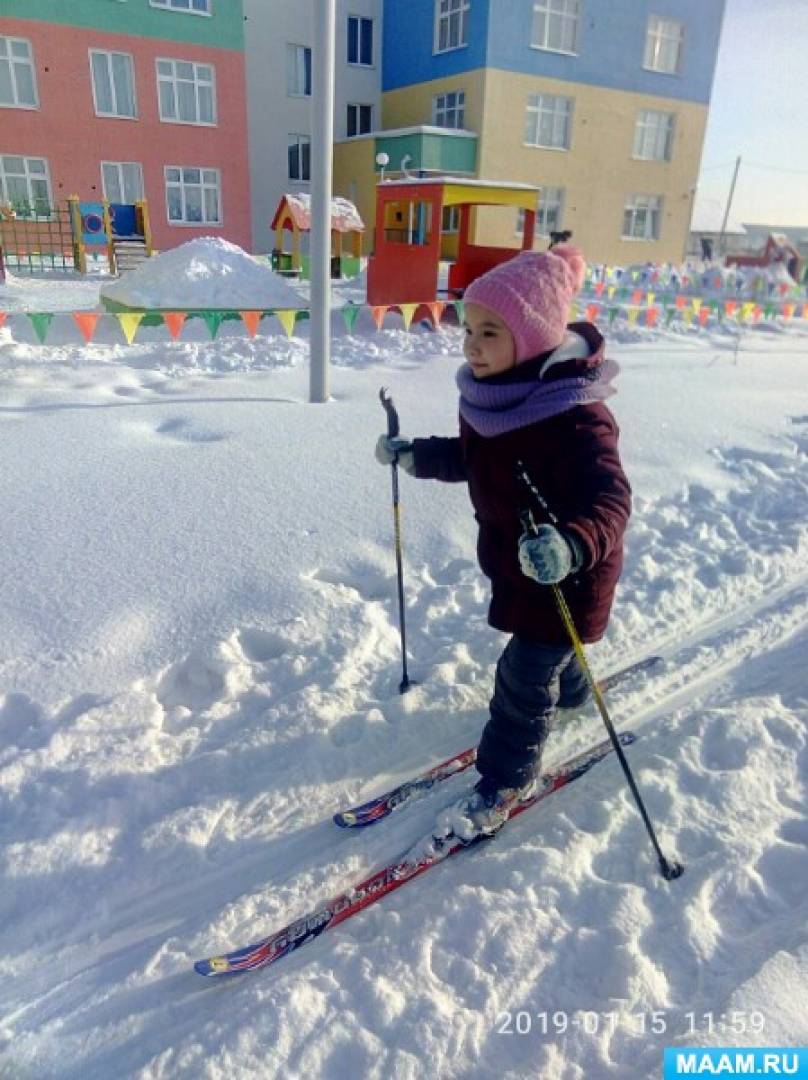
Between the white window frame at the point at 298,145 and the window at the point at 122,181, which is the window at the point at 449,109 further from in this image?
the window at the point at 122,181

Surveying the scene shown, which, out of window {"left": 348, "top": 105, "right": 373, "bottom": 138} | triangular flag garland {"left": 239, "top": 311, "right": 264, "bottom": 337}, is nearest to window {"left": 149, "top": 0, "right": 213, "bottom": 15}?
window {"left": 348, "top": 105, "right": 373, "bottom": 138}

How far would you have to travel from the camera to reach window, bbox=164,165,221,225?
24.9 metres

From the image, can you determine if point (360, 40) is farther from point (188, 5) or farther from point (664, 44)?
point (664, 44)

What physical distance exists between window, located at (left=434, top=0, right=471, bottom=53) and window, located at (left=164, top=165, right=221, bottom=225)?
922 centimetres

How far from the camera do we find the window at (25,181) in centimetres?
2255

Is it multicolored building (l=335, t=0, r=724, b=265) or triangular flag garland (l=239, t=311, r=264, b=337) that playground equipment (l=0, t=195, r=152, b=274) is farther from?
triangular flag garland (l=239, t=311, r=264, b=337)

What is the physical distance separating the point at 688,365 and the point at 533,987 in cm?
978

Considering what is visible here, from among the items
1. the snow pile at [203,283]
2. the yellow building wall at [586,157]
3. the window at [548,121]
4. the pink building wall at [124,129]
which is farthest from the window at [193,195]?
the snow pile at [203,283]

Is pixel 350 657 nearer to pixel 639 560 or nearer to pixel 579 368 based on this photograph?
pixel 579 368

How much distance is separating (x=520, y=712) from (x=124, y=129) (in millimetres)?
26563

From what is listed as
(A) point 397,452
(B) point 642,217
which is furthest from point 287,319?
(B) point 642,217

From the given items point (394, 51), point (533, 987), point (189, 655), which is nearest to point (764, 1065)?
point (533, 987)

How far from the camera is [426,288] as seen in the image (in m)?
12.3

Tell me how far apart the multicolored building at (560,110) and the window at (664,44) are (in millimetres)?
37
